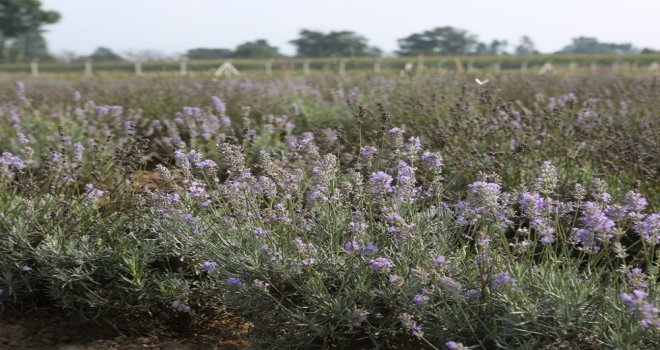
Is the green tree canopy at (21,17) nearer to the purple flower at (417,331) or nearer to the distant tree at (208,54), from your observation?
the distant tree at (208,54)

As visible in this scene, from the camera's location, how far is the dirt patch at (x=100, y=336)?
9.49ft

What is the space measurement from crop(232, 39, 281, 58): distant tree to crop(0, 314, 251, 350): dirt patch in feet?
173

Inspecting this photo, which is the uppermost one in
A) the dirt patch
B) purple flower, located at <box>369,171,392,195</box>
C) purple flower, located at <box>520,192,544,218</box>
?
purple flower, located at <box>369,171,392,195</box>

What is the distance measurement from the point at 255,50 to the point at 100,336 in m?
61.1

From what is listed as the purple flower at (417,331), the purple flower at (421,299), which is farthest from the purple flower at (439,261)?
the purple flower at (417,331)

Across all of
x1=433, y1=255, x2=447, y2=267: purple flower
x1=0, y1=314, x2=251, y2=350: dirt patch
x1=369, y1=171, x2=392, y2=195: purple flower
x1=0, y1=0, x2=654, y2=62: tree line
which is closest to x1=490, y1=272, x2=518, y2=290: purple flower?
x1=433, y1=255, x2=447, y2=267: purple flower

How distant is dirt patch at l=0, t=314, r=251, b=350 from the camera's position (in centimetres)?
289

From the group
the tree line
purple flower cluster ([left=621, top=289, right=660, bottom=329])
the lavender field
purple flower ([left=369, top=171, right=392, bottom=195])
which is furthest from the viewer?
the tree line

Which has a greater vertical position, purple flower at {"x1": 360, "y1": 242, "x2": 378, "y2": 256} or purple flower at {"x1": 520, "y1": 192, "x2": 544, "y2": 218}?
purple flower at {"x1": 520, "y1": 192, "x2": 544, "y2": 218}

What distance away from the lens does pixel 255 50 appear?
6253 cm

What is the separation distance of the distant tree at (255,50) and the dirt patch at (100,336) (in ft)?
173

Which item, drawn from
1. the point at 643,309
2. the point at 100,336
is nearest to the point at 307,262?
the point at 643,309

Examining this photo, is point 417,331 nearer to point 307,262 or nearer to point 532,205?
point 307,262

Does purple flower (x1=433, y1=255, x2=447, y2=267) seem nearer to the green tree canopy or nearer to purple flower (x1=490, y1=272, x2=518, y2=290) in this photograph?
purple flower (x1=490, y1=272, x2=518, y2=290)
